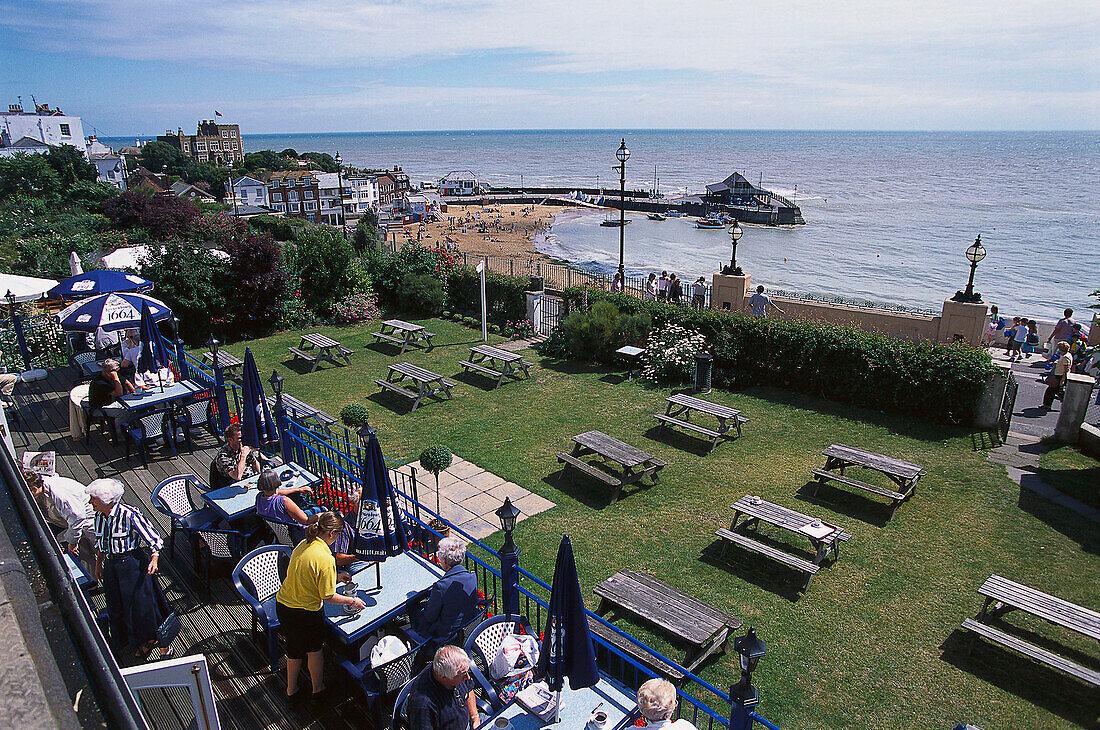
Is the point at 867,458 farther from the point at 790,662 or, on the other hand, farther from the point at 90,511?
the point at 90,511

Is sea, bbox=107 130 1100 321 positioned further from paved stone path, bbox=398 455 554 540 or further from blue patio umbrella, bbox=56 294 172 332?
blue patio umbrella, bbox=56 294 172 332

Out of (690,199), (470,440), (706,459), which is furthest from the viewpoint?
(690,199)

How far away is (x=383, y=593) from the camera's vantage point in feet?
18.2

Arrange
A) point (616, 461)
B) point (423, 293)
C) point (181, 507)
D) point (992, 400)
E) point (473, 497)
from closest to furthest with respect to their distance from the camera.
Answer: point (181, 507), point (473, 497), point (616, 461), point (992, 400), point (423, 293)

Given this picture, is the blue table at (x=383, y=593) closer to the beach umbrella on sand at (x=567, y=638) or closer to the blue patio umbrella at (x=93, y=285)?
the beach umbrella on sand at (x=567, y=638)

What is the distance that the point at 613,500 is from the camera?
10320 mm

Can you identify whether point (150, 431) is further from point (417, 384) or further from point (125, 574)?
point (417, 384)

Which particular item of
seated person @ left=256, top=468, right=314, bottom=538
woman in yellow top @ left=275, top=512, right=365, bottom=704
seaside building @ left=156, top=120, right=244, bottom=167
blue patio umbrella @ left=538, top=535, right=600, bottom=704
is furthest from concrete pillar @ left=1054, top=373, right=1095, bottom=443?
seaside building @ left=156, top=120, right=244, bottom=167

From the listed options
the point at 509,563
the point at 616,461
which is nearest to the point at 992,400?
the point at 616,461

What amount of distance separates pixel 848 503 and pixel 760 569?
259 centimetres

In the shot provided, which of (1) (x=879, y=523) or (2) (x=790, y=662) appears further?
(1) (x=879, y=523)

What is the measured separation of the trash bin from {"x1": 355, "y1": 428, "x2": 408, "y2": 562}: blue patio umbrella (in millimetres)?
10272

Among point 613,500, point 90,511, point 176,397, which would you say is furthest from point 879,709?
point 176,397

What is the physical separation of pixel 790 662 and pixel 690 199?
94.9m
